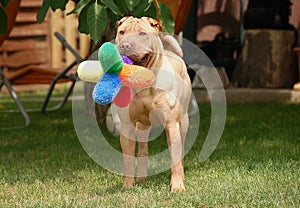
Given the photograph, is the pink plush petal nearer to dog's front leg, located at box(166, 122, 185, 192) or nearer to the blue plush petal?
the blue plush petal

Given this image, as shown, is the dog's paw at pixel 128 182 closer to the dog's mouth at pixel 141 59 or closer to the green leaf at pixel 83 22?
the dog's mouth at pixel 141 59

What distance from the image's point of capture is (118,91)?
10.1ft

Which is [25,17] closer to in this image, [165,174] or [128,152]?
[165,174]

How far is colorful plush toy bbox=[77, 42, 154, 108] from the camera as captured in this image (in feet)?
9.86

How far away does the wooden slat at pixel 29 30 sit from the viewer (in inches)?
432

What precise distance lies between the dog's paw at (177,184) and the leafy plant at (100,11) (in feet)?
2.35

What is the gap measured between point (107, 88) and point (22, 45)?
326 inches

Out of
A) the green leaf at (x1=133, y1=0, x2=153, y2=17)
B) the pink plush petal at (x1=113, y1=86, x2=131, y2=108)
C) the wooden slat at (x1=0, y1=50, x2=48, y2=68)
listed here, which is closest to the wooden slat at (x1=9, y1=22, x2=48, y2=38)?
the wooden slat at (x1=0, y1=50, x2=48, y2=68)

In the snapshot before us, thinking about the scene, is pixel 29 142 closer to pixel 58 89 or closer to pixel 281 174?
pixel 281 174

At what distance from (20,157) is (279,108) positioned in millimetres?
3519

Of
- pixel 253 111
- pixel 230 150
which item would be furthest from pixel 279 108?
pixel 230 150

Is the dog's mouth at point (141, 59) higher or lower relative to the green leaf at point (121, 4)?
lower

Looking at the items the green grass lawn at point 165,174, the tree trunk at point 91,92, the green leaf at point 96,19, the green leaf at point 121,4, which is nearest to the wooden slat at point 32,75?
the tree trunk at point 91,92

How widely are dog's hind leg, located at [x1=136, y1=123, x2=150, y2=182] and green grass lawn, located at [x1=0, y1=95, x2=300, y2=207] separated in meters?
0.05
